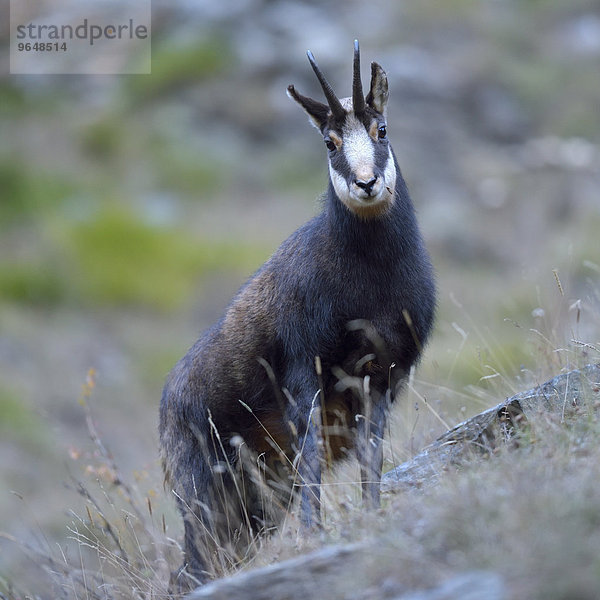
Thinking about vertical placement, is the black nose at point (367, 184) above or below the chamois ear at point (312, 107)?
below

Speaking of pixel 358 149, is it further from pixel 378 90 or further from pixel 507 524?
pixel 507 524

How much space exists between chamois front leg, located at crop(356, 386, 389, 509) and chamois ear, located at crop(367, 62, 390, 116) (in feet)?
6.90

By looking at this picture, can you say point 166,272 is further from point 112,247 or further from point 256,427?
point 256,427

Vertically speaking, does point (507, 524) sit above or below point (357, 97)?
below

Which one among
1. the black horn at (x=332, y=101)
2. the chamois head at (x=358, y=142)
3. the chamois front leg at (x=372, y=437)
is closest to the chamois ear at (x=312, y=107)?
the chamois head at (x=358, y=142)

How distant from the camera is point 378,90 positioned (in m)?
7.25

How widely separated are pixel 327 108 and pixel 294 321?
1.59 meters

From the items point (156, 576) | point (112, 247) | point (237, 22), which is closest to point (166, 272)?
point (112, 247)

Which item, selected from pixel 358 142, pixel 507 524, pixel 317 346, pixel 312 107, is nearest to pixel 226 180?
pixel 312 107

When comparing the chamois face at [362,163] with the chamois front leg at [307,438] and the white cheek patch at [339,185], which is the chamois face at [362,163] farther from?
the chamois front leg at [307,438]

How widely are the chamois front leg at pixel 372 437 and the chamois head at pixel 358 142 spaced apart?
4.44 feet

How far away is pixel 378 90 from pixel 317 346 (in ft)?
6.37

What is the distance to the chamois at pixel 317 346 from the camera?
22.8ft

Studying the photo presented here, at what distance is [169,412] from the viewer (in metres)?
8.02
